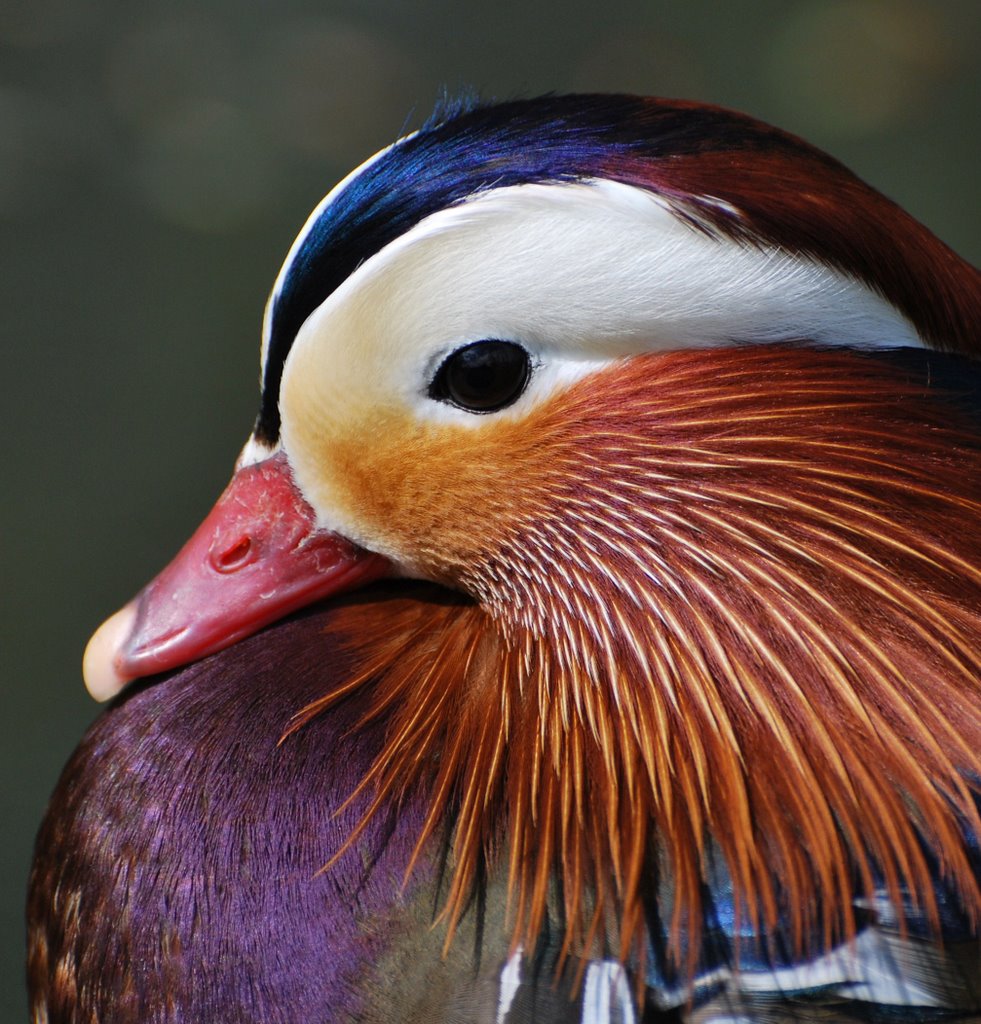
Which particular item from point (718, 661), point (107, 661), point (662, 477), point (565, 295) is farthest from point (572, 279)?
point (107, 661)

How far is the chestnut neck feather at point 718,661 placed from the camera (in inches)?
30.1

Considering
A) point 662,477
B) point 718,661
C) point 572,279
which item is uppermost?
point 572,279

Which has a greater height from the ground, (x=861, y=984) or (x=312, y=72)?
(x=312, y=72)

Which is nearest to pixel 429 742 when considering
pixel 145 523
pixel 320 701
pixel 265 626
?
pixel 320 701

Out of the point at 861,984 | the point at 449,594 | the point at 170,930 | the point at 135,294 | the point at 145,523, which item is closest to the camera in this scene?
the point at 861,984

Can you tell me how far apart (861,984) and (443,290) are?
450mm

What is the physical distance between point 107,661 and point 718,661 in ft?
1.48

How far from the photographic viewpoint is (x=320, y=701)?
2.91ft

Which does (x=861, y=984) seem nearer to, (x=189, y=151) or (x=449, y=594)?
(x=449, y=594)

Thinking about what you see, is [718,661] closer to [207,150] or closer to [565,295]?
[565,295]

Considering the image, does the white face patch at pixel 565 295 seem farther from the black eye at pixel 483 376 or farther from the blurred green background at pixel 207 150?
the blurred green background at pixel 207 150

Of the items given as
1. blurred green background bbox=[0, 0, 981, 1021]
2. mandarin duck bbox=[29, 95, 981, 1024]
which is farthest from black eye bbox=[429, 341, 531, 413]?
blurred green background bbox=[0, 0, 981, 1021]

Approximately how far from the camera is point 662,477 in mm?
850

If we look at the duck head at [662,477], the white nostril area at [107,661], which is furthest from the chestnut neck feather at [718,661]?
the white nostril area at [107,661]
